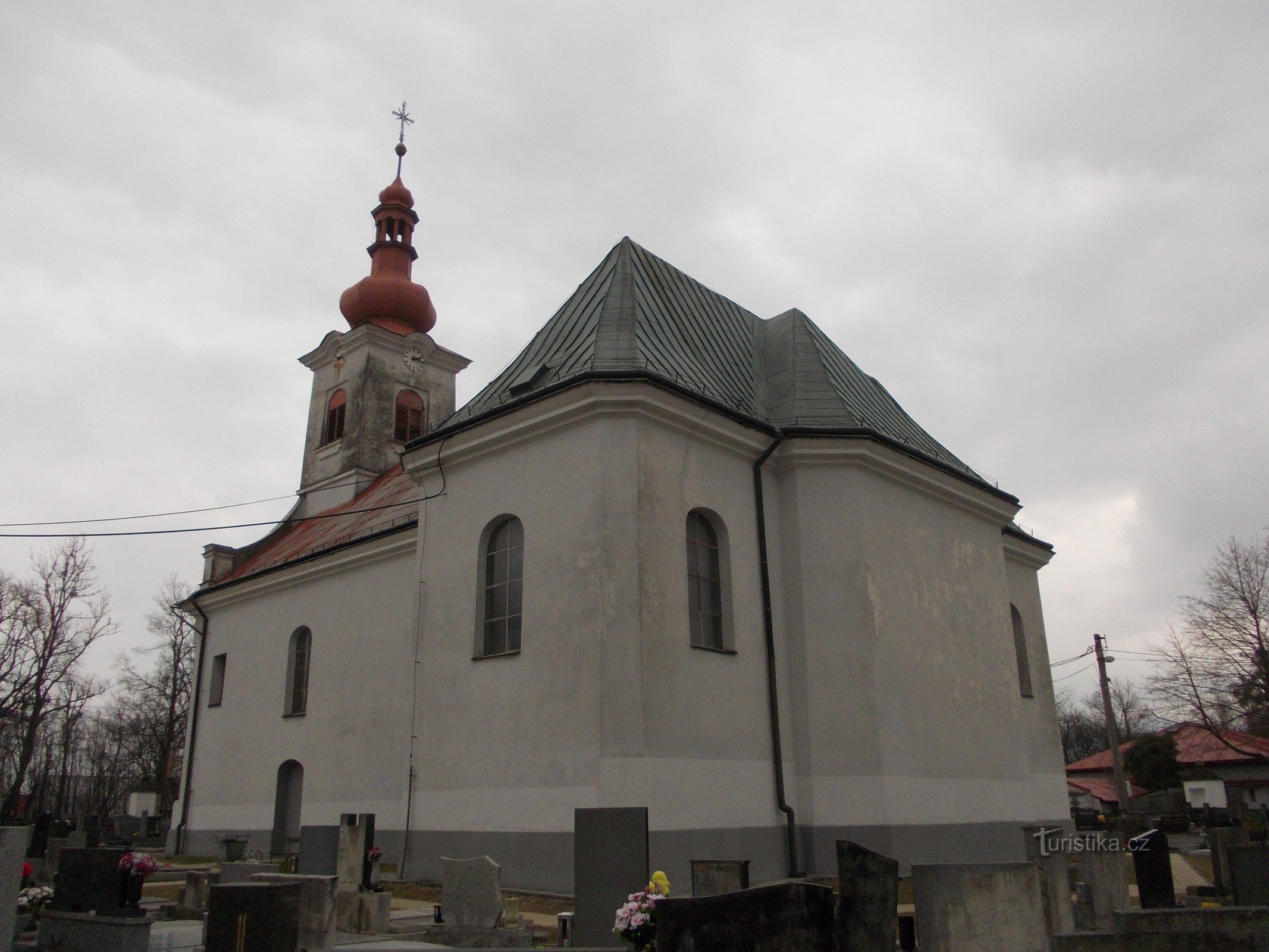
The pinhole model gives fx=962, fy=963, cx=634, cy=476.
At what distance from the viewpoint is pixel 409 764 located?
47.6ft

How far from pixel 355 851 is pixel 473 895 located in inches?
95.5

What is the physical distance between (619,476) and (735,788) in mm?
4612

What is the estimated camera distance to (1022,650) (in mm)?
20703

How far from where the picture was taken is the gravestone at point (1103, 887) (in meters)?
9.11

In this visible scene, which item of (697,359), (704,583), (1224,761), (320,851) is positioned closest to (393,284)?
(697,359)

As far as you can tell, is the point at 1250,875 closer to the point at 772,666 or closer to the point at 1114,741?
the point at 772,666

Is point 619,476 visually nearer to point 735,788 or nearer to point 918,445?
point 735,788

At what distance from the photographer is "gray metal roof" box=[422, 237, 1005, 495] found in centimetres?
1487

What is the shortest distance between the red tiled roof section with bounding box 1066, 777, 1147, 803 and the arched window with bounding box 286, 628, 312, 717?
31.2 metres

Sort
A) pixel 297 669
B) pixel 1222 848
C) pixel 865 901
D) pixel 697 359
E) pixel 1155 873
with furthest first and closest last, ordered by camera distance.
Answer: pixel 297 669
pixel 697 359
pixel 1222 848
pixel 1155 873
pixel 865 901

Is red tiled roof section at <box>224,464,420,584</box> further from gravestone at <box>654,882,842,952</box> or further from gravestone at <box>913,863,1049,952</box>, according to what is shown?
gravestone at <box>654,882,842,952</box>

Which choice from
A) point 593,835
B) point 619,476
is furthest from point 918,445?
point 593,835

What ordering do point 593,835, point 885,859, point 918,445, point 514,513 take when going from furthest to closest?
point 918,445 < point 514,513 < point 593,835 < point 885,859

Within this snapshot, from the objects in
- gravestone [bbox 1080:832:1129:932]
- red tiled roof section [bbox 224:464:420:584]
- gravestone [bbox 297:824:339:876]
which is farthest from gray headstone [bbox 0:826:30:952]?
red tiled roof section [bbox 224:464:420:584]
